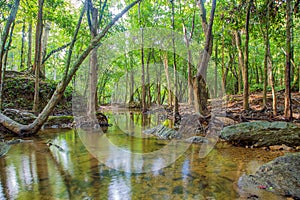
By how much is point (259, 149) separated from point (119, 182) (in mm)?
4990

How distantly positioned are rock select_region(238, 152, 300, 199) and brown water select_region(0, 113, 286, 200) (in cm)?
22

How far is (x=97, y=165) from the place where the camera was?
20.5ft

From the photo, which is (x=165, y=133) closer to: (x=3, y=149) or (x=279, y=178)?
(x=3, y=149)

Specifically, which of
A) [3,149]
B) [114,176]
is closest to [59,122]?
[3,149]

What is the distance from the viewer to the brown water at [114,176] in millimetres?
4473

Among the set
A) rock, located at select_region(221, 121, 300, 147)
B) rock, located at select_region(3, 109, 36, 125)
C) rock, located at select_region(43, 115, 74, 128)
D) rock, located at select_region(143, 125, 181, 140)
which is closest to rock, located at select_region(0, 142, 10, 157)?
rock, located at select_region(3, 109, 36, 125)

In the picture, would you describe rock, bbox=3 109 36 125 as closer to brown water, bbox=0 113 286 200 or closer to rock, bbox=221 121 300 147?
brown water, bbox=0 113 286 200

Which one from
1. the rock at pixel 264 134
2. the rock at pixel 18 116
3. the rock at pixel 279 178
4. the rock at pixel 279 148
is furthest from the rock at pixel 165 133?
the rock at pixel 18 116

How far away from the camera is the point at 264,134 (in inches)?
324

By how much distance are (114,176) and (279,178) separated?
3349mm

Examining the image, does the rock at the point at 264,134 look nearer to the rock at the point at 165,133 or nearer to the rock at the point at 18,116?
the rock at the point at 165,133

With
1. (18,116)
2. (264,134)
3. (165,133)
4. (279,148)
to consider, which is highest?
(18,116)

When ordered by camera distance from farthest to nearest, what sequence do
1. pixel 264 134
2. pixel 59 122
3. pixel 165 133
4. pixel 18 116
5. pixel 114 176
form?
pixel 59 122
pixel 18 116
pixel 165 133
pixel 264 134
pixel 114 176

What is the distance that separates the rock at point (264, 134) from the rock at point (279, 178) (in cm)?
296
